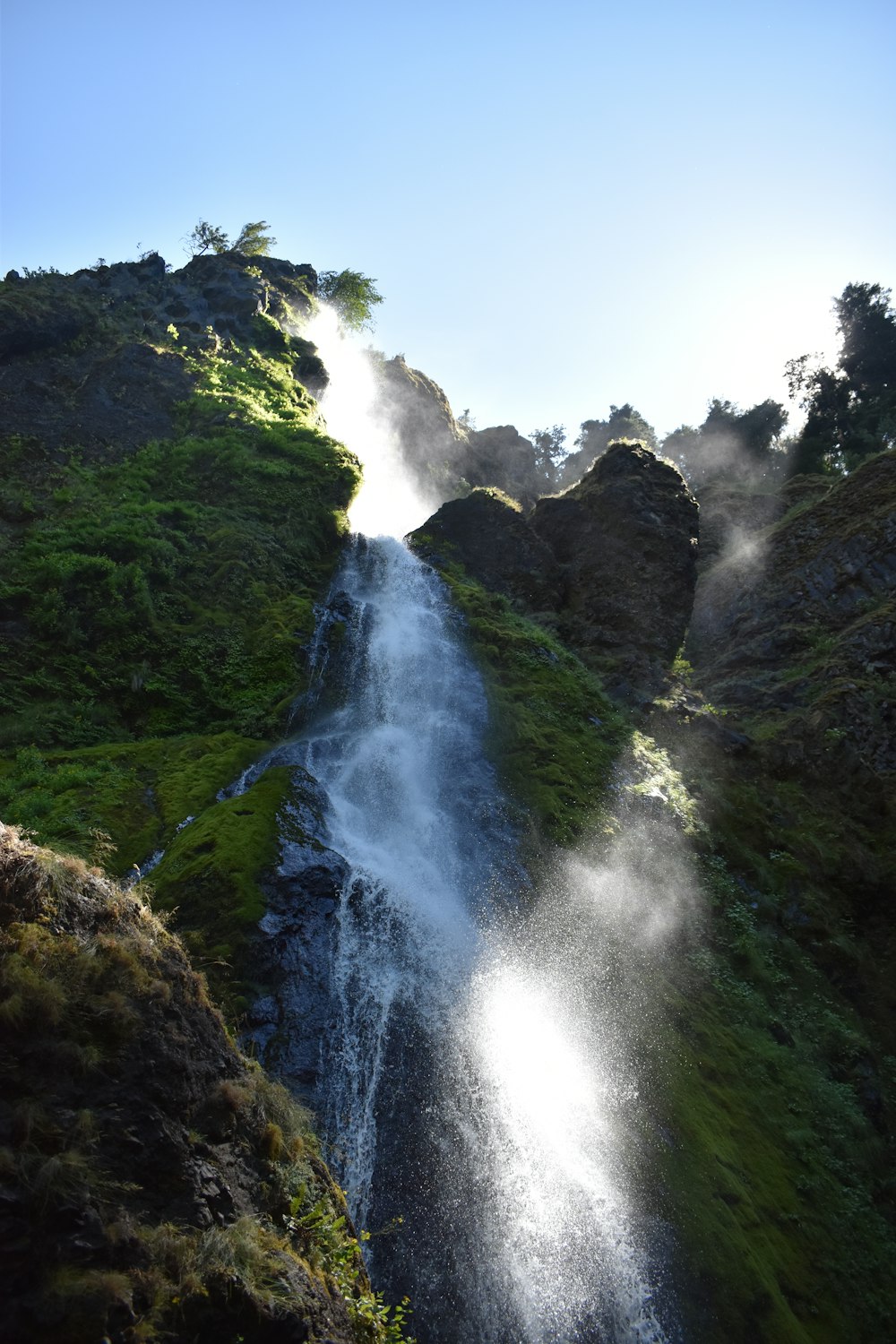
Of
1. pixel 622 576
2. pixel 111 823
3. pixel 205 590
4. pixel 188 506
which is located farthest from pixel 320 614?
pixel 622 576

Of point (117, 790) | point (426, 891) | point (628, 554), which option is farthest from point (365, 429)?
point (426, 891)

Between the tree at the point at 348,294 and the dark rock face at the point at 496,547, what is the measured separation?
980 inches

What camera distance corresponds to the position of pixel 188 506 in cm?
2203

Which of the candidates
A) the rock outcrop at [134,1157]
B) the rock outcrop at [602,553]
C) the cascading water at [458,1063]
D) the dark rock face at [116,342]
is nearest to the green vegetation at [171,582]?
the dark rock face at [116,342]

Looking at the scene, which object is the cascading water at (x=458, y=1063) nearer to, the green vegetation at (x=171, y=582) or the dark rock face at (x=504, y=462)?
the green vegetation at (x=171, y=582)

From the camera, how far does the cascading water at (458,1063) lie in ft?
26.6

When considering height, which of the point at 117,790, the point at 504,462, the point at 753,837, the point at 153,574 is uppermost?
the point at 504,462

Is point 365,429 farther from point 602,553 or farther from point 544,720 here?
point 544,720

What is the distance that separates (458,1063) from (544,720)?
9759mm

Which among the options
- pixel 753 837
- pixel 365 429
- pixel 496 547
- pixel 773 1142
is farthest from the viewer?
pixel 365 429

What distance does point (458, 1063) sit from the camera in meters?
10.1

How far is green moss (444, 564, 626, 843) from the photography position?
15828mm

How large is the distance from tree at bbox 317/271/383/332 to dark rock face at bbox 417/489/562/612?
24888mm

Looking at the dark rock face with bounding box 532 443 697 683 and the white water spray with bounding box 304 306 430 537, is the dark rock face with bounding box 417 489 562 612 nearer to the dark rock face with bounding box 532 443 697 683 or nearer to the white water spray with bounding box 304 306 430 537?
the dark rock face with bounding box 532 443 697 683
